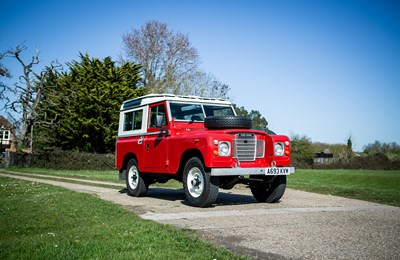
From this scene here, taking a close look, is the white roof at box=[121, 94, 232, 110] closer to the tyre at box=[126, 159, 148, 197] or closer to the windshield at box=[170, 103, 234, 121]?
the windshield at box=[170, 103, 234, 121]

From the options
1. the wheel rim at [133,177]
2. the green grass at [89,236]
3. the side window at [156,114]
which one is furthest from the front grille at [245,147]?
the wheel rim at [133,177]

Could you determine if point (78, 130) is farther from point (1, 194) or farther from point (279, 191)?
point (279, 191)

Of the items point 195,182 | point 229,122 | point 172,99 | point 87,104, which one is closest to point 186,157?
point 195,182

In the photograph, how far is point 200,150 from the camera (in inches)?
345

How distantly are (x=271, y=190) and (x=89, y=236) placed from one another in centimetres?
553

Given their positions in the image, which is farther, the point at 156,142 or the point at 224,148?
the point at 156,142

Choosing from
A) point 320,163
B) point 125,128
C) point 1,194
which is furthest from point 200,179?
point 320,163

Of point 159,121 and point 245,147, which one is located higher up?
point 159,121

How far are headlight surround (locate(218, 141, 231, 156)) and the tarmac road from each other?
118 centimetres

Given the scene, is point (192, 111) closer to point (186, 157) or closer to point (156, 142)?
point (156, 142)

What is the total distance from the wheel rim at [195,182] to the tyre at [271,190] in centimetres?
178

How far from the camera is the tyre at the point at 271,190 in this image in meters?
9.93

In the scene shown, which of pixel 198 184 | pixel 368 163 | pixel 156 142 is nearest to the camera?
pixel 198 184

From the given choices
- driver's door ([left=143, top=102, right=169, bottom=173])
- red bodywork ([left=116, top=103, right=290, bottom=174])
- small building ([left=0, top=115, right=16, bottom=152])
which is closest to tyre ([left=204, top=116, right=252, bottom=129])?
red bodywork ([left=116, top=103, right=290, bottom=174])
